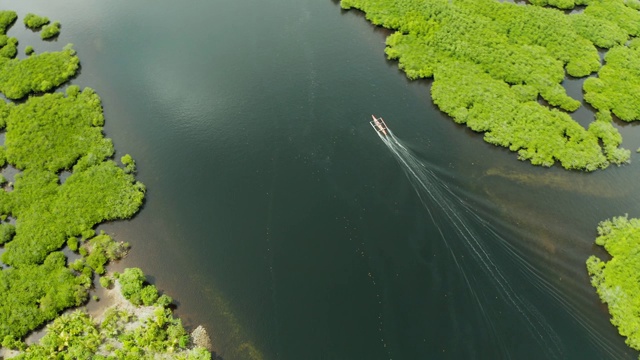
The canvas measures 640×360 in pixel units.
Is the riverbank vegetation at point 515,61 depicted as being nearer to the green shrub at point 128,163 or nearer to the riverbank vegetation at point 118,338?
the green shrub at point 128,163

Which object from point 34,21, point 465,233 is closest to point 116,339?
point 465,233

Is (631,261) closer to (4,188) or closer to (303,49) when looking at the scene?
(303,49)

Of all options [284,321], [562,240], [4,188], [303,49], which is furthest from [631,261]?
[4,188]

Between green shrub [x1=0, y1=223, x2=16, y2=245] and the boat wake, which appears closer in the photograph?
the boat wake

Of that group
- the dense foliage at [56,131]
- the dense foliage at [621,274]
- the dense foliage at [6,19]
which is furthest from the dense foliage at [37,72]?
the dense foliage at [621,274]

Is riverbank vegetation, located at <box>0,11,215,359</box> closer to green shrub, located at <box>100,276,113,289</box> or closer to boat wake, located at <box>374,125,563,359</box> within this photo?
green shrub, located at <box>100,276,113,289</box>

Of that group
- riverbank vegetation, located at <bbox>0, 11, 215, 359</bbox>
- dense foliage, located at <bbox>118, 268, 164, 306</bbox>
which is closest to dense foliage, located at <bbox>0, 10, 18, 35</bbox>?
riverbank vegetation, located at <bbox>0, 11, 215, 359</bbox>
